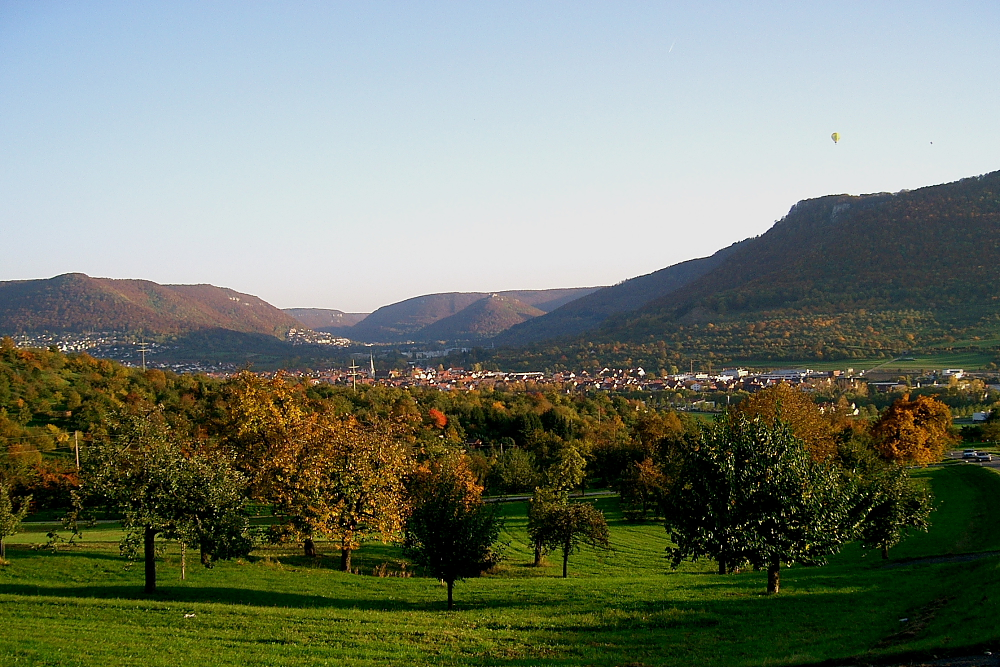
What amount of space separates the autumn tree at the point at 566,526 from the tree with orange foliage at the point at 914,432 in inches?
1225

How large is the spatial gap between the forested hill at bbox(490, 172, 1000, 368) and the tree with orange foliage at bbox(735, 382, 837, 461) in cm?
6978

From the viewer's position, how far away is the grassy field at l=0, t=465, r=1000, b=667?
1359 cm

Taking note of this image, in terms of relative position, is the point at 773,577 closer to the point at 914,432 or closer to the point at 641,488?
the point at 641,488

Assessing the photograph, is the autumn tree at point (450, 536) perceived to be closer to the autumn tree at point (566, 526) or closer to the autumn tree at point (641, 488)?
the autumn tree at point (566, 526)

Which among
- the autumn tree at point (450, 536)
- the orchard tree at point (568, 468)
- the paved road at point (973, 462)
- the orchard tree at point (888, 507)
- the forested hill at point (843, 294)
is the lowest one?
the paved road at point (973, 462)

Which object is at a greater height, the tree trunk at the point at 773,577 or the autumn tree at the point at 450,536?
the autumn tree at the point at 450,536

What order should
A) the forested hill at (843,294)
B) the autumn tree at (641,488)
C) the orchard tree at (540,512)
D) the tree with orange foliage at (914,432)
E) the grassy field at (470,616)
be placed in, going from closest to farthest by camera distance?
1. the grassy field at (470,616)
2. the orchard tree at (540,512)
3. the autumn tree at (641,488)
4. the tree with orange foliage at (914,432)
5. the forested hill at (843,294)

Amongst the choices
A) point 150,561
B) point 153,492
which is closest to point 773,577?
point 153,492

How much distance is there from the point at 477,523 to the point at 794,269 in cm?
15228

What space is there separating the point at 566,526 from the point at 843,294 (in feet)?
400

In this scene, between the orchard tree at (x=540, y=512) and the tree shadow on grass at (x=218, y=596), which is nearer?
the tree shadow on grass at (x=218, y=596)

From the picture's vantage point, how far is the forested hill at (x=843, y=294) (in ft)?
386

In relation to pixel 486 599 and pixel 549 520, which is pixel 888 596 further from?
pixel 549 520

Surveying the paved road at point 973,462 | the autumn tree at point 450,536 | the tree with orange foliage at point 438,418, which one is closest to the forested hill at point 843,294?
the paved road at point 973,462
